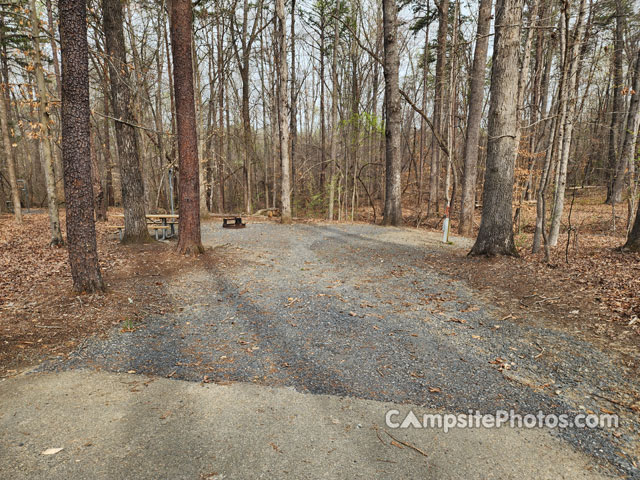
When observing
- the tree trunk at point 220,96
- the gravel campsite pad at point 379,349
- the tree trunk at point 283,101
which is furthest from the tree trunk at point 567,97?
the tree trunk at point 220,96

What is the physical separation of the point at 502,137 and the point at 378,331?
5.16 metres

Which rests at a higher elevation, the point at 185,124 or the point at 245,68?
the point at 245,68

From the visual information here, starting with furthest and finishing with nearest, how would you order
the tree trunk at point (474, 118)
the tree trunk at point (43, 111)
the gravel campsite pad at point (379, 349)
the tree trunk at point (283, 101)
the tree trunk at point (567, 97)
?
the tree trunk at point (283, 101) → the tree trunk at point (474, 118) → the tree trunk at point (43, 111) → the tree trunk at point (567, 97) → the gravel campsite pad at point (379, 349)

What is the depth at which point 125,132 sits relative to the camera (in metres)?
8.57

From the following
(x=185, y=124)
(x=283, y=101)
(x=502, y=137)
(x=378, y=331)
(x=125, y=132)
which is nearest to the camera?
(x=378, y=331)

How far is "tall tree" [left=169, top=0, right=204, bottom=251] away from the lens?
23.7 ft

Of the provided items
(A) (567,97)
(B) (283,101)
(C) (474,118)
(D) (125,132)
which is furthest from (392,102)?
(D) (125,132)

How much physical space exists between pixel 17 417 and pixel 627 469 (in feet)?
15.0

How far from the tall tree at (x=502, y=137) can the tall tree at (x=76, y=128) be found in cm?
731

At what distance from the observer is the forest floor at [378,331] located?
119 inches

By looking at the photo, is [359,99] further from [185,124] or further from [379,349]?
[379,349]

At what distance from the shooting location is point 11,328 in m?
4.20

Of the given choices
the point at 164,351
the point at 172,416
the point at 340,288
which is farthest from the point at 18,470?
the point at 340,288

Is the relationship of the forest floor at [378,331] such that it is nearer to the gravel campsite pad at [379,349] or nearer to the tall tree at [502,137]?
the gravel campsite pad at [379,349]
